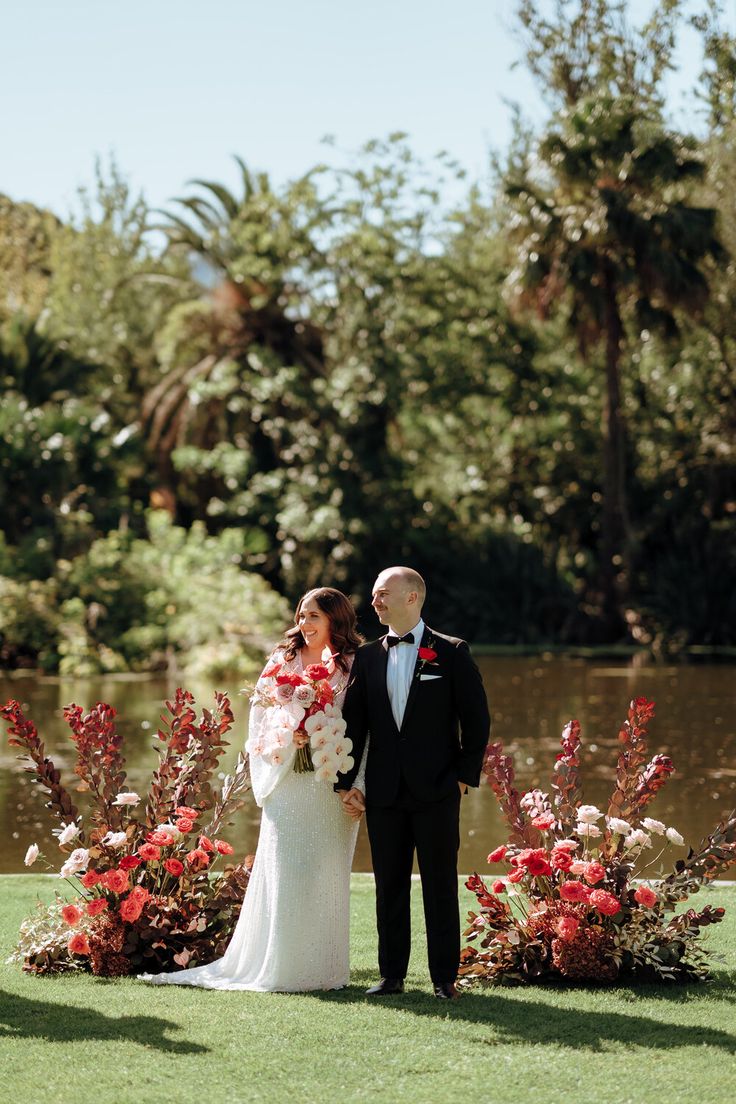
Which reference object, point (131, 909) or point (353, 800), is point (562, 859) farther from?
point (131, 909)

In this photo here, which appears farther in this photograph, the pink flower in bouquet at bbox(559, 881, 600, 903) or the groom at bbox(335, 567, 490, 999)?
the pink flower in bouquet at bbox(559, 881, 600, 903)

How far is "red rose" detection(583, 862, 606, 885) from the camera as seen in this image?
6020 mm

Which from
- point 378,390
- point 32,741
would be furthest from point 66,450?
point 32,741

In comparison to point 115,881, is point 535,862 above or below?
above

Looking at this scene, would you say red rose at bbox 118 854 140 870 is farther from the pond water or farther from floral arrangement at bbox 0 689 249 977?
the pond water

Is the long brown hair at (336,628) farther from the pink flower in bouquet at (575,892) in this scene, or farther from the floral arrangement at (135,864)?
the pink flower in bouquet at (575,892)

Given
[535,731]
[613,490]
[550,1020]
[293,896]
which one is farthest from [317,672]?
[613,490]

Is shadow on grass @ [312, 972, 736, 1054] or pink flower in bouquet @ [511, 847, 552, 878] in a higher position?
pink flower in bouquet @ [511, 847, 552, 878]

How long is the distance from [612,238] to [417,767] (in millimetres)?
23713

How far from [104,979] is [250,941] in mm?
713

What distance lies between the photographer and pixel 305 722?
6020 millimetres

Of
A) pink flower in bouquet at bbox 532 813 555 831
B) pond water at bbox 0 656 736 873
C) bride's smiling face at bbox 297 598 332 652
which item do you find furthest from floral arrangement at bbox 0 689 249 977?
pond water at bbox 0 656 736 873

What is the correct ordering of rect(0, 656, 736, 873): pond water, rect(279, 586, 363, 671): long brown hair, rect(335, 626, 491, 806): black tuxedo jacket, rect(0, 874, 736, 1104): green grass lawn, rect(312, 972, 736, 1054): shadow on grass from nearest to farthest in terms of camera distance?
rect(0, 874, 736, 1104): green grass lawn < rect(312, 972, 736, 1054): shadow on grass < rect(335, 626, 491, 806): black tuxedo jacket < rect(279, 586, 363, 671): long brown hair < rect(0, 656, 736, 873): pond water

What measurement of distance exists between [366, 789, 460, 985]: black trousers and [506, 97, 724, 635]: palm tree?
23420mm
